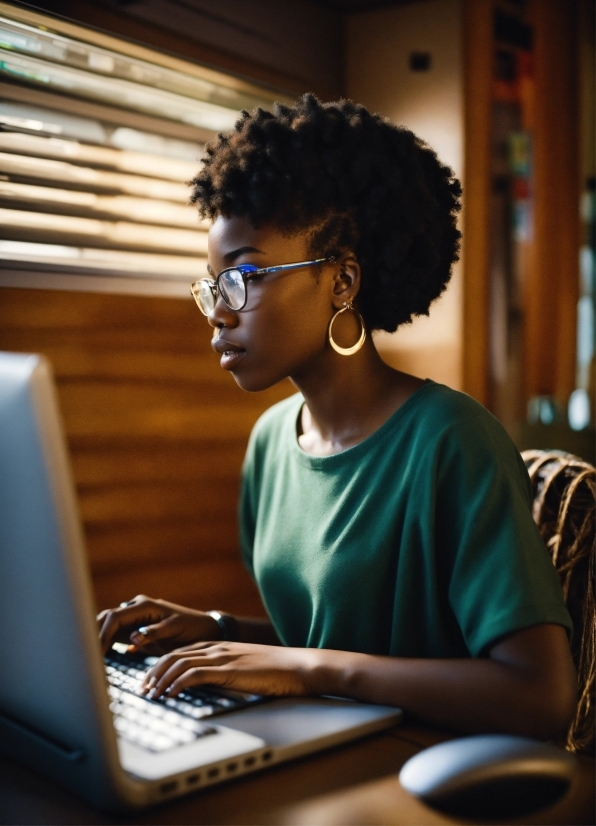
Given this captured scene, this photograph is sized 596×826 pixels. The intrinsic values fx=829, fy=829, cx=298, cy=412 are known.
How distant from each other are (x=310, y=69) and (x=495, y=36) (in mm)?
736

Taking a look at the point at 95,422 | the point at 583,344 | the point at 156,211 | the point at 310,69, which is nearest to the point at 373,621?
the point at 95,422

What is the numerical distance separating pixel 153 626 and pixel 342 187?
2.19 feet

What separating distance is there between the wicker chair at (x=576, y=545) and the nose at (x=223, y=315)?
1.79 ft

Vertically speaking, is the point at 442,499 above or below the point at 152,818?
above

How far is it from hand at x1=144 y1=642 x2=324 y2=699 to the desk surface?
0.41ft

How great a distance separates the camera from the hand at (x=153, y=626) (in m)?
1.10

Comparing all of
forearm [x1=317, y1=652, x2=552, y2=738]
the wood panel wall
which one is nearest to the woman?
forearm [x1=317, y1=652, x2=552, y2=738]

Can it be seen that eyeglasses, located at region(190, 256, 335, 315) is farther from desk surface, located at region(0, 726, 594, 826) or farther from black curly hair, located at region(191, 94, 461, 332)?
desk surface, located at region(0, 726, 594, 826)

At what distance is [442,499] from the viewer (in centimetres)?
105

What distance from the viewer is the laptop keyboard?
0.78 metres

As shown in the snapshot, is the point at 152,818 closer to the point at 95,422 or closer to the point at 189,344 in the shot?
the point at 95,422

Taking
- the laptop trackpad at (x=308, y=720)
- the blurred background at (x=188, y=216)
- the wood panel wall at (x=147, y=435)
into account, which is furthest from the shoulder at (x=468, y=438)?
the wood panel wall at (x=147, y=435)

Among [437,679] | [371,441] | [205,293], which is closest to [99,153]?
[205,293]

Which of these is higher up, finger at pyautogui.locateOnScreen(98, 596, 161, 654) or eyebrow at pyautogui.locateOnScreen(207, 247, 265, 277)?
eyebrow at pyautogui.locateOnScreen(207, 247, 265, 277)
